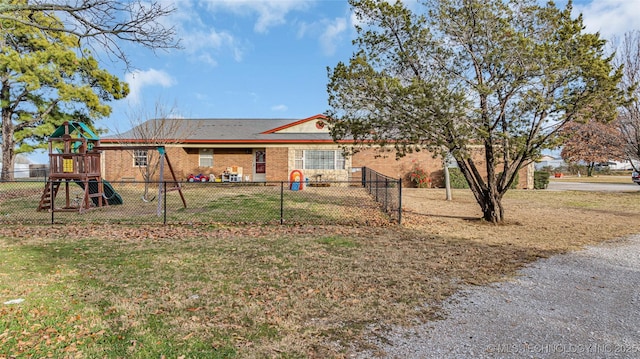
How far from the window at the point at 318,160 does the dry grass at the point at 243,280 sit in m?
12.9

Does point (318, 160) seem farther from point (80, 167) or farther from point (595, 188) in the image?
point (595, 188)

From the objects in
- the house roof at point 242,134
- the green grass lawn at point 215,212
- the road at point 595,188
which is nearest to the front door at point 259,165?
the house roof at point 242,134

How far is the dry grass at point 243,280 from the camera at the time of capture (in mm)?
3098

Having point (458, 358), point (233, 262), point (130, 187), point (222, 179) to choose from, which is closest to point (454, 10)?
point (233, 262)

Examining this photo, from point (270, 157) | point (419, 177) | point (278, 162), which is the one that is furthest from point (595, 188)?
point (270, 157)

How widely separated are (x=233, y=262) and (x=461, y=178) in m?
19.9

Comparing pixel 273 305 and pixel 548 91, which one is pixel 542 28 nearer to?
pixel 548 91

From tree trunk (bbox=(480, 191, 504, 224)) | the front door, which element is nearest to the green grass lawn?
tree trunk (bbox=(480, 191, 504, 224))

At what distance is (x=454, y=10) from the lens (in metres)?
8.66

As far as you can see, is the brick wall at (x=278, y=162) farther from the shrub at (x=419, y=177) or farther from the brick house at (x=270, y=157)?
the shrub at (x=419, y=177)

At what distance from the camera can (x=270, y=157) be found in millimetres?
21859

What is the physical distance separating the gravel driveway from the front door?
19.1 m

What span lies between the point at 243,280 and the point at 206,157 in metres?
19.5

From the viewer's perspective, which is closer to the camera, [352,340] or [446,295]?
[352,340]
